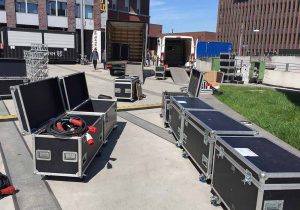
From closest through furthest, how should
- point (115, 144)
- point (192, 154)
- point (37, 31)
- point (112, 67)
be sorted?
point (192, 154)
point (115, 144)
point (112, 67)
point (37, 31)

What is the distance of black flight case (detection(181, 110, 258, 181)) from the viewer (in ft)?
17.2

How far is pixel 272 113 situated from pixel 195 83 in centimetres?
435

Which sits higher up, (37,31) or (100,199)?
(37,31)

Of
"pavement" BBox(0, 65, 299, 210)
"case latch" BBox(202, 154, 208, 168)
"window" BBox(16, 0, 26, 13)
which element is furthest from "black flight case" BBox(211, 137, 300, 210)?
"window" BBox(16, 0, 26, 13)

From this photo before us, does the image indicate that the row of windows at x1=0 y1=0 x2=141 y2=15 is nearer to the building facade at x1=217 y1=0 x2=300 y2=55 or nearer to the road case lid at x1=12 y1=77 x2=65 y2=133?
the road case lid at x1=12 y1=77 x2=65 y2=133

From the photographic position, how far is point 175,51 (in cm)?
2520

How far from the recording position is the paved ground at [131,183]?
4883 mm

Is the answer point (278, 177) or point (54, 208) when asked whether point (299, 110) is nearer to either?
point (278, 177)

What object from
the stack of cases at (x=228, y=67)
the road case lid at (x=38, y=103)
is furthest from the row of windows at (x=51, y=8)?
the road case lid at (x=38, y=103)

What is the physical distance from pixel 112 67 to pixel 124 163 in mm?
17153

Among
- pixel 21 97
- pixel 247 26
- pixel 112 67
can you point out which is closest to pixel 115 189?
pixel 21 97

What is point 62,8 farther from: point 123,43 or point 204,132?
point 204,132

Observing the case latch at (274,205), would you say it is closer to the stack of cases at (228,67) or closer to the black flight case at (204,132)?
the black flight case at (204,132)

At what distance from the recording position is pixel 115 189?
536 centimetres
